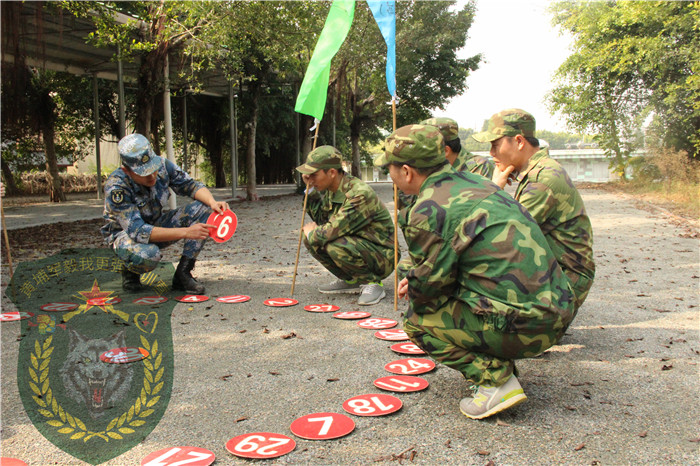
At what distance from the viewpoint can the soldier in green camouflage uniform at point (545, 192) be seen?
11.4ft

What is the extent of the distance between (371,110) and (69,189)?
15493 millimetres

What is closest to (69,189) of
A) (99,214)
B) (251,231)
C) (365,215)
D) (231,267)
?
(99,214)

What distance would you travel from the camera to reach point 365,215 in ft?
17.0

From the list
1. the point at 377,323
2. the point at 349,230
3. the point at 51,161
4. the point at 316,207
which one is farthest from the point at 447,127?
the point at 51,161

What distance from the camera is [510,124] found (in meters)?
3.49

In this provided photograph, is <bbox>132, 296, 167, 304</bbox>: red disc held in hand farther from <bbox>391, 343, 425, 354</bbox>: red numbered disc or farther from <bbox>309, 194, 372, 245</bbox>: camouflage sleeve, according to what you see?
<bbox>391, 343, 425, 354</bbox>: red numbered disc

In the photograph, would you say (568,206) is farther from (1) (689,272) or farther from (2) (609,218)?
(2) (609,218)

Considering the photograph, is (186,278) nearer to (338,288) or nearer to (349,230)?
(338,288)

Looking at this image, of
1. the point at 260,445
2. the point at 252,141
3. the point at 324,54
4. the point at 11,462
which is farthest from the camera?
the point at 252,141

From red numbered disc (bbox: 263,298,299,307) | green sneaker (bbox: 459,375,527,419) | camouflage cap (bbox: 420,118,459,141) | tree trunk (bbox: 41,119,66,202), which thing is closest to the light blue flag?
camouflage cap (bbox: 420,118,459,141)

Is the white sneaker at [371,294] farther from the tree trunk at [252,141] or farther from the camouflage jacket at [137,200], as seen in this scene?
the tree trunk at [252,141]

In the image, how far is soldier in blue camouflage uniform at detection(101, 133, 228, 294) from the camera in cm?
502

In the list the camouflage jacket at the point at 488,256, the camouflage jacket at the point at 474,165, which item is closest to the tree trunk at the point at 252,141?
the camouflage jacket at the point at 474,165

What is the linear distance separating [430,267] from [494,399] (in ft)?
2.44
